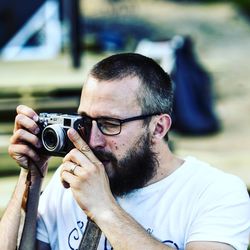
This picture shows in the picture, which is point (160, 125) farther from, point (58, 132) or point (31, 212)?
point (31, 212)

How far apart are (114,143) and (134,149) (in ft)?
0.22

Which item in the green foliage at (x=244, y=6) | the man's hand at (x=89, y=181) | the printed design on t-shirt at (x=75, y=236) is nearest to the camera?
the man's hand at (x=89, y=181)

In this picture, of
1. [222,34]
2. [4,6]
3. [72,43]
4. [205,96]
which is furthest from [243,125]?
[222,34]

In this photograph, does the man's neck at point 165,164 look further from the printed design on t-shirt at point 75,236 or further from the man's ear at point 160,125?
the printed design on t-shirt at point 75,236

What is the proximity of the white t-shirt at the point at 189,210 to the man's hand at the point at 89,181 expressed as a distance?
17 cm

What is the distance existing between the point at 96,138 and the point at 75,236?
0.33m

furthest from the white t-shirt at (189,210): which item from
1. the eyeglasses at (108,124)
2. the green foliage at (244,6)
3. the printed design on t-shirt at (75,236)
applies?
the green foliage at (244,6)

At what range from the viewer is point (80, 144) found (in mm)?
2035

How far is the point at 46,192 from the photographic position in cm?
239

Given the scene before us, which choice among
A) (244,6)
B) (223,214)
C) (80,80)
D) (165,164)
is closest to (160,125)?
(165,164)

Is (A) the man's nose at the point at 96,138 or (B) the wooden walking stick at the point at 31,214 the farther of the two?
(B) the wooden walking stick at the point at 31,214

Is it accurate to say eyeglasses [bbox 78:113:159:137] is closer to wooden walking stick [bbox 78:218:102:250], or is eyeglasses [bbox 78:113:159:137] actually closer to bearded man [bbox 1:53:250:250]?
bearded man [bbox 1:53:250:250]

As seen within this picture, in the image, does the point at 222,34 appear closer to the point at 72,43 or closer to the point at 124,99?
the point at 72,43

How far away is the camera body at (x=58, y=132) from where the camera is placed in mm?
2090
